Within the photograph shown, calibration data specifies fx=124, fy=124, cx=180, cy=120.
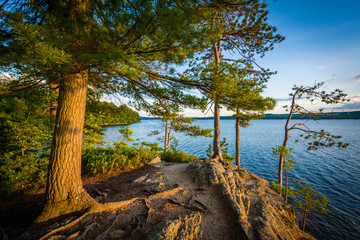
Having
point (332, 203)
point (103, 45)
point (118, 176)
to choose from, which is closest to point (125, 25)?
point (103, 45)

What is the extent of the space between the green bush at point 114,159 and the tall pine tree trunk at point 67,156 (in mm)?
2918

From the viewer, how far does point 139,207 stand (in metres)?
3.41

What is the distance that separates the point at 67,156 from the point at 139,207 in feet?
7.29

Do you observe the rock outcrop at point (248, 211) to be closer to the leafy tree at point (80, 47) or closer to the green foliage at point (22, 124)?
the leafy tree at point (80, 47)

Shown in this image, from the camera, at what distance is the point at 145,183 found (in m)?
4.85

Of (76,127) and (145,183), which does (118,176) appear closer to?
(145,183)

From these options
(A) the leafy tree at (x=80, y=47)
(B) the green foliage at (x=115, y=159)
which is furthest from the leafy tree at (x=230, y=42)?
(B) the green foliage at (x=115, y=159)

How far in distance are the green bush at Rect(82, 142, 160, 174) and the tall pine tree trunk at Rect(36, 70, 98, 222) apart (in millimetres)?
2918

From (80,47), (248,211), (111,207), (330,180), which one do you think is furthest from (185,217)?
(330,180)

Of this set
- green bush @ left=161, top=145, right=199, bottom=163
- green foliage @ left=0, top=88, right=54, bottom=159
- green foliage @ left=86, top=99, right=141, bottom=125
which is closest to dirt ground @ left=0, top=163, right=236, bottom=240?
green foliage @ left=0, top=88, right=54, bottom=159

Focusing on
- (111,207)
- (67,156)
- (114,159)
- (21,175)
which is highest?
(67,156)

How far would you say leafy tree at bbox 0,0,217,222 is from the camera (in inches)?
89.4

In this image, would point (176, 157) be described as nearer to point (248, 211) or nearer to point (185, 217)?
point (248, 211)

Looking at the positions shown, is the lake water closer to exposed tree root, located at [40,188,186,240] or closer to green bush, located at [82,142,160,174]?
green bush, located at [82,142,160,174]
